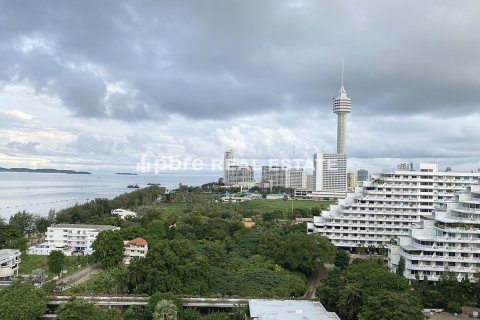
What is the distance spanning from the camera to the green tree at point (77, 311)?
18844 mm

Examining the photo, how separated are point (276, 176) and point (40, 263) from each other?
121544 mm

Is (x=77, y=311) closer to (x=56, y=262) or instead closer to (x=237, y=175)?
(x=56, y=262)

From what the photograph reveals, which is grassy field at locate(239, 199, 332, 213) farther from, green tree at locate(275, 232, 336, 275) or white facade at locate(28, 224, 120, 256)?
green tree at locate(275, 232, 336, 275)

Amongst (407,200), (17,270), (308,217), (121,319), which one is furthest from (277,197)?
(121,319)

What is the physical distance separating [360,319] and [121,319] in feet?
39.2

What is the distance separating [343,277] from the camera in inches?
920

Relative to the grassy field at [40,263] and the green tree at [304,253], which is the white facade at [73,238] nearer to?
the grassy field at [40,263]

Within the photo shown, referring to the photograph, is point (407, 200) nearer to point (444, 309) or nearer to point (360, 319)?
point (444, 309)

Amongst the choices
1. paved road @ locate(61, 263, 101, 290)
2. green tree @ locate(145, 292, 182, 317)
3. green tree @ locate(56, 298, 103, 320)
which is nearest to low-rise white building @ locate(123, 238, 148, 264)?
paved road @ locate(61, 263, 101, 290)

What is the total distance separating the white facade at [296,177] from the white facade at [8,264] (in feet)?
394

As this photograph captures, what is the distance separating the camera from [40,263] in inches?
1383

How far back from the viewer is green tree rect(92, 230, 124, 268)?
33.2 metres

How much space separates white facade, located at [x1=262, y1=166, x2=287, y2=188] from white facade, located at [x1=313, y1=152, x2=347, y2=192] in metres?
24.2

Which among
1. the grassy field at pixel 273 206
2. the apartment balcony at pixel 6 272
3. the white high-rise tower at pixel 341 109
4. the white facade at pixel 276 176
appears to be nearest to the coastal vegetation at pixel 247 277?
the apartment balcony at pixel 6 272
